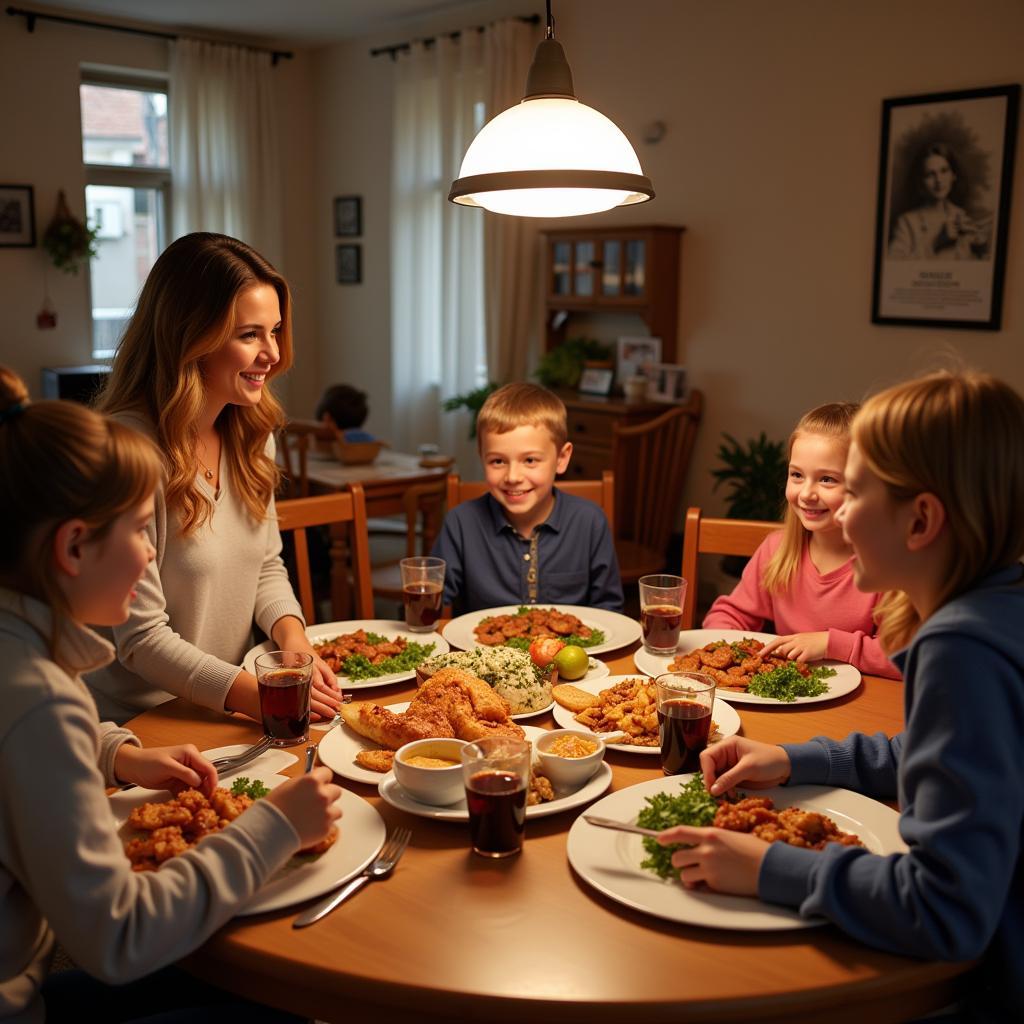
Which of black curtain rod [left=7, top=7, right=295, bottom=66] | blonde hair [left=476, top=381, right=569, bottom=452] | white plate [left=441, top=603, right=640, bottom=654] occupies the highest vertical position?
black curtain rod [left=7, top=7, right=295, bottom=66]

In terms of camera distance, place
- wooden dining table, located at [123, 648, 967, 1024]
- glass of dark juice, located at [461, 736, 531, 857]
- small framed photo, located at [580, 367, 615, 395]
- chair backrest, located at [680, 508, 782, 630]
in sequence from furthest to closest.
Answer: small framed photo, located at [580, 367, 615, 395] < chair backrest, located at [680, 508, 782, 630] < glass of dark juice, located at [461, 736, 531, 857] < wooden dining table, located at [123, 648, 967, 1024]

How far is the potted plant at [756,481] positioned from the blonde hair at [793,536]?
2194mm

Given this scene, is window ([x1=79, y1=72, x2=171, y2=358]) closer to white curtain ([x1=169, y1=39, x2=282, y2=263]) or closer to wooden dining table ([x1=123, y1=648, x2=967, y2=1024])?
white curtain ([x1=169, y1=39, x2=282, y2=263])

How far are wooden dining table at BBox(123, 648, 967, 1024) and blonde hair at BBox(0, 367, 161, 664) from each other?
1.29 feet

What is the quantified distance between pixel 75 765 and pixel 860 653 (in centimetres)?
132

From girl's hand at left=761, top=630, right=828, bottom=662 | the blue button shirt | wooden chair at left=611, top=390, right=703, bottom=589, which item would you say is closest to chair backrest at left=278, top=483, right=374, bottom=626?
the blue button shirt

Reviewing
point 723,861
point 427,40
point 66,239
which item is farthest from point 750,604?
point 66,239

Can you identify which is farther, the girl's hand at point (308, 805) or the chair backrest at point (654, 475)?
the chair backrest at point (654, 475)

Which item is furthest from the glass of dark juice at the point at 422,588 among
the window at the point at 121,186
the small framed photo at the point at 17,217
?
the window at the point at 121,186

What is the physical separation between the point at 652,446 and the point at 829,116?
1584 mm

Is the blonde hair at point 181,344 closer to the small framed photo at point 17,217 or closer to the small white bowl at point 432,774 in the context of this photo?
the small white bowl at point 432,774

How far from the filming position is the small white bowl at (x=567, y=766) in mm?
1321

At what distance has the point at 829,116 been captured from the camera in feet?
14.4

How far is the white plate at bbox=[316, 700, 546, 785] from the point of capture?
4.50 ft
